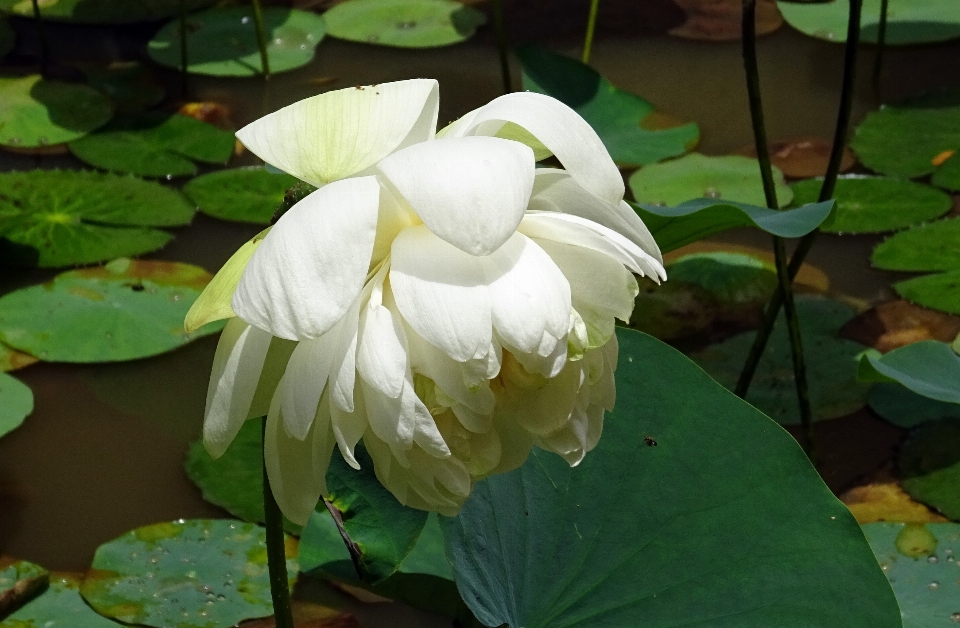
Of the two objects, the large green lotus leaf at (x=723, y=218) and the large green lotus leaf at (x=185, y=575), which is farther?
the large green lotus leaf at (x=185, y=575)

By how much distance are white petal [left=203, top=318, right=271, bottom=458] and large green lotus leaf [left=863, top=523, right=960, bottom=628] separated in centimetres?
63

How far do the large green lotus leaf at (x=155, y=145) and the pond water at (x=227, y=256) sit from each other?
0.16 ft

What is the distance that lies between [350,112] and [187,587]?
2.10 feet

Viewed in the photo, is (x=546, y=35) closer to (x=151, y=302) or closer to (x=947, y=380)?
(x=151, y=302)

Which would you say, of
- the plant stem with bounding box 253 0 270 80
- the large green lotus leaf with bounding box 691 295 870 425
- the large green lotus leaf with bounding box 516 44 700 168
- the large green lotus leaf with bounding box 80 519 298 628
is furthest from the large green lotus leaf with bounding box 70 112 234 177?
the large green lotus leaf with bounding box 691 295 870 425

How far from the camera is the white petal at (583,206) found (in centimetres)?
42

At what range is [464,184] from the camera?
1.18ft

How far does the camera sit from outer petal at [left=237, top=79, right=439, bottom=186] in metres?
0.41

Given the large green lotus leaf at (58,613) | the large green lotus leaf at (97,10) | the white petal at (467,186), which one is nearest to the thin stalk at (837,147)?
the white petal at (467,186)

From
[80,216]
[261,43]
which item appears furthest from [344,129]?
[261,43]

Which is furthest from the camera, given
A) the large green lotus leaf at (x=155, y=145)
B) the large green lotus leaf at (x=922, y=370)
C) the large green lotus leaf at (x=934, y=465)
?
the large green lotus leaf at (x=155, y=145)

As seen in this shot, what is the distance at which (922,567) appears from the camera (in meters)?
0.86

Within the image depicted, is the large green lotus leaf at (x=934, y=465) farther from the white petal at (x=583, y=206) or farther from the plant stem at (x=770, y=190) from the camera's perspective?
the white petal at (x=583, y=206)

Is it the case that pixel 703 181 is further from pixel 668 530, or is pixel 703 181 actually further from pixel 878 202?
pixel 668 530
